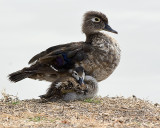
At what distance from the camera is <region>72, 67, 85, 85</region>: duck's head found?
9718 millimetres

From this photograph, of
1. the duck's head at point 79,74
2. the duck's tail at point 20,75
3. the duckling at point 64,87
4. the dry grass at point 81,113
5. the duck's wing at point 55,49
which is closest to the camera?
the dry grass at point 81,113

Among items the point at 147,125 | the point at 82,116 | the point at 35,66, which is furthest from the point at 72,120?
the point at 35,66

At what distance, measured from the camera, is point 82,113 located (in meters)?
8.19

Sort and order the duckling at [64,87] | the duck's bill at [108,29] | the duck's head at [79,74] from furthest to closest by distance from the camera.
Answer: the duck's bill at [108,29], the duck's head at [79,74], the duckling at [64,87]

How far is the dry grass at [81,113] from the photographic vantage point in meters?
6.96

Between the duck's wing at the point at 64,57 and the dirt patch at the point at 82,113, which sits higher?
the duck's wing at the point at 64,57

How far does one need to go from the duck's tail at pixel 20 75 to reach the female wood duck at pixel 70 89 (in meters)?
1.20

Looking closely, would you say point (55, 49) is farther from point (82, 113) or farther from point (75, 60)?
point (82, 113)

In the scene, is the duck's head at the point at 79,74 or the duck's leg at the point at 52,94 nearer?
the duck's leg at the point at 52,94

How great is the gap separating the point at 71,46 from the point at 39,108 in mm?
2457

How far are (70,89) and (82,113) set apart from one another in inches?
47.3

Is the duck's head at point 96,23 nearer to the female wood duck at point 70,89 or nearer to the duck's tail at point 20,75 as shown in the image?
the duck's tail at point 20,75

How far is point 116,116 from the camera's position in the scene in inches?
320

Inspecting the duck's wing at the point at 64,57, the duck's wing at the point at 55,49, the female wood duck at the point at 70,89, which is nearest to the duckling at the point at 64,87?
the female wood duck at the point at 70,89
